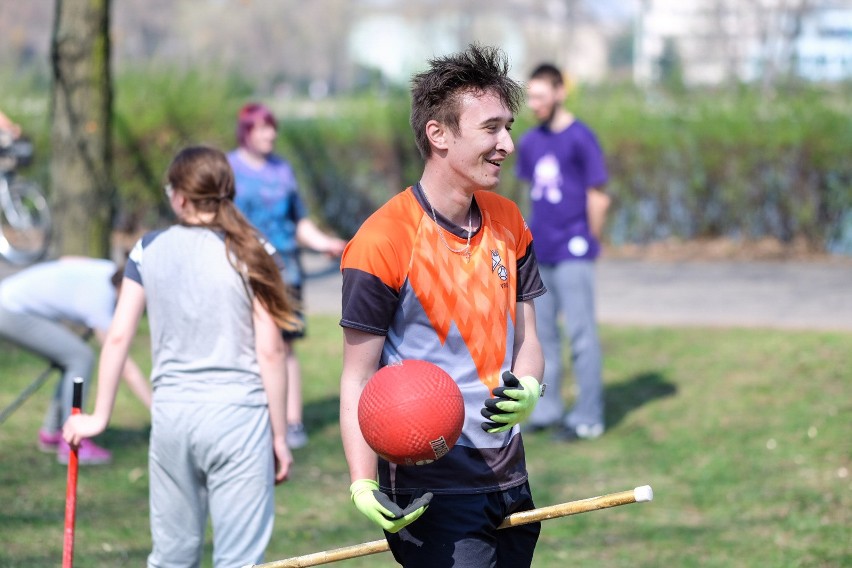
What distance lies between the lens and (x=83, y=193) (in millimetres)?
10180

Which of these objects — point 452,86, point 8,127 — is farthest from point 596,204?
point 8,127

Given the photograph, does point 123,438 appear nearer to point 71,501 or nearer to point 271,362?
point 71,501

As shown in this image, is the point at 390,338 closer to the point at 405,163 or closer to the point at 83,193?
the point at 83,193

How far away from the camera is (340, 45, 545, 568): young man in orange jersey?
10.9ft

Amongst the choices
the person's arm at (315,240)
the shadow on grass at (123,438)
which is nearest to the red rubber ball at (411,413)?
the person's arm at (315,240)

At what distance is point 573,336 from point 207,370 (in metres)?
4.21

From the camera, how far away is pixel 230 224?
4.56 metres

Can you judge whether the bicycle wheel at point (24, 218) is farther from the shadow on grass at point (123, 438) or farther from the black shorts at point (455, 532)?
the black shorts at point (455, 532)

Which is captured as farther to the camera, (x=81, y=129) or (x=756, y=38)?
(x=756, y=38)

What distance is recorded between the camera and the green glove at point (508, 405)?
3289 millimetres

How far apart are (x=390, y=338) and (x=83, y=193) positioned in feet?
24.0

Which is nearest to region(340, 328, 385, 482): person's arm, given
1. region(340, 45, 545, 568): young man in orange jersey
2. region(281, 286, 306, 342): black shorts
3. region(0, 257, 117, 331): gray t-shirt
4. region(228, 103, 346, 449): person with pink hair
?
region(340, 45, 545, 568): young man in orange jersey

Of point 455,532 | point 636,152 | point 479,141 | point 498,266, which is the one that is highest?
point 479,141

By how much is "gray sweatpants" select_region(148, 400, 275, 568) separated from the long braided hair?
0.41 m
